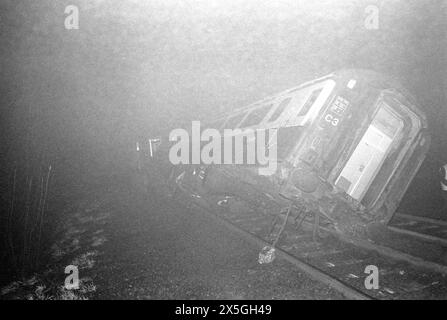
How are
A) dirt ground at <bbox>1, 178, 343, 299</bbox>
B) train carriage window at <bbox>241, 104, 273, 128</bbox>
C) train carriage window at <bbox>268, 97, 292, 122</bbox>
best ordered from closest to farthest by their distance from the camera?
dirt ground at <bbox>1, 178, 343, 299</bbox> < train carriage window at <bbox>268, 97, 292, 122</bbox> < train carriage window at <bbox>241, 104, 273, 128</bbox>

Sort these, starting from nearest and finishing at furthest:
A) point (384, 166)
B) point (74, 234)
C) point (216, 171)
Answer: point (384, 166), point (216, 171), point (74, 234)

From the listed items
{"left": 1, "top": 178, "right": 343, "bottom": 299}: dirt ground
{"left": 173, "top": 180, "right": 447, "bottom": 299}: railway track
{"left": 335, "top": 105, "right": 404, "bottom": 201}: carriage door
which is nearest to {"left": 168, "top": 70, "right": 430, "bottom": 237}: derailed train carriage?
{"left": 335, "top": 105, "right": 404, "bottom": 201}: carriage door

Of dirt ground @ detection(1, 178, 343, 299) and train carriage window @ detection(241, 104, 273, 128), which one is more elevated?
train carriage window @ detection(241, 104, 273, 128)

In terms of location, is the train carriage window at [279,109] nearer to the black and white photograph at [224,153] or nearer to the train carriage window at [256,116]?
the black and white photograph at [224,153]

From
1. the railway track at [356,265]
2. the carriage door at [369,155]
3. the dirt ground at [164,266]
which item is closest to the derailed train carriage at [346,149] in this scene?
the carriage door at [369,155]

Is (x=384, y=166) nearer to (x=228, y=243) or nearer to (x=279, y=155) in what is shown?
(x=279, y=155)

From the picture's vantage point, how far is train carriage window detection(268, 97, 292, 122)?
16.0ft

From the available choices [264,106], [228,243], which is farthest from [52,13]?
[228,243]

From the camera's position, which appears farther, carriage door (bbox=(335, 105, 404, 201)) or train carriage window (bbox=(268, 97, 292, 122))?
train carriage window (bbox=(268, 97, 292, 122))

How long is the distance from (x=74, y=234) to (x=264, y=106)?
505 centimetres

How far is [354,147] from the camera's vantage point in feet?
13.8

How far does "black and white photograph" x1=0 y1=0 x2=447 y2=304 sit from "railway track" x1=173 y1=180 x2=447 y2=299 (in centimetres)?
3

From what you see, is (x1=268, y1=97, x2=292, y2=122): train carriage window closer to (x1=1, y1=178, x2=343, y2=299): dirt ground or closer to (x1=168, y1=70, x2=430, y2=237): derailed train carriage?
(x1=168, y1=70, x2=430, y2=237): derailed train carriage

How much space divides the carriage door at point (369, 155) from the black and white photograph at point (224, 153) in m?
0.03
